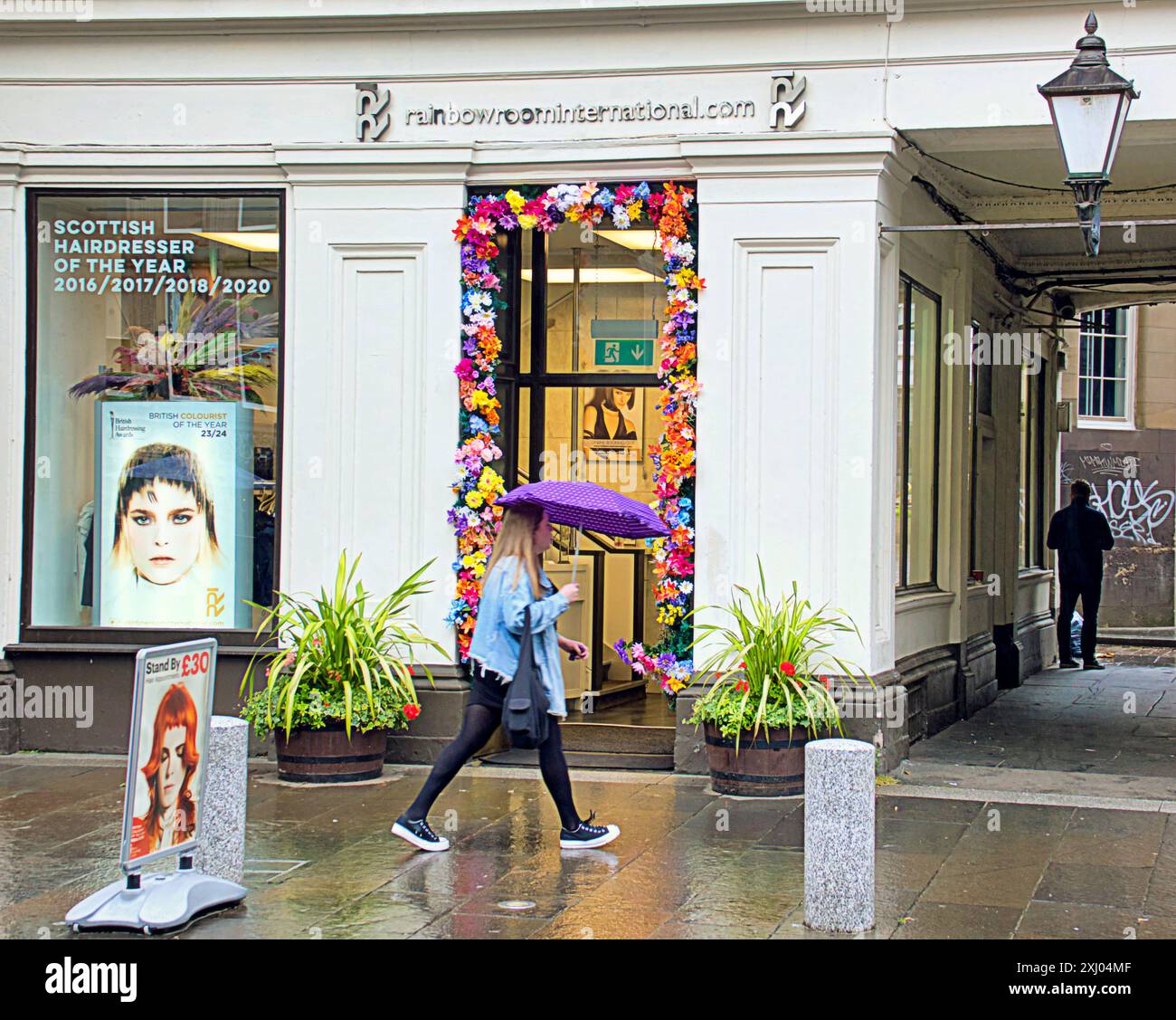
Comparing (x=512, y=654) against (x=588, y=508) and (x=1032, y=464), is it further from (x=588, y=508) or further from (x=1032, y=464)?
(x=1032, y=464)

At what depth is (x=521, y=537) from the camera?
26.2ft

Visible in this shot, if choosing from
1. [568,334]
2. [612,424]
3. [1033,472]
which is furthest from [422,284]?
[1033,472]

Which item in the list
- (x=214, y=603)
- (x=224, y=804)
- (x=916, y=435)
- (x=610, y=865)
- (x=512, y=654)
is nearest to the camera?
(x=224, y=804)

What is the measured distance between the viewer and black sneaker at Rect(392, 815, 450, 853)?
26.1 feet

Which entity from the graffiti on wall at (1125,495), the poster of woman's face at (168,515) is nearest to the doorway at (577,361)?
the poster of woman's face at (168,515)

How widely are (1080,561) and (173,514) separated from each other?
11.4 metres

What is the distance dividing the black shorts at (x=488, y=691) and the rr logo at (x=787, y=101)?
427cm

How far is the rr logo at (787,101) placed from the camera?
10.0 metres

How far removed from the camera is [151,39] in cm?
1082

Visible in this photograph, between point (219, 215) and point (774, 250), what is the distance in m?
3.91

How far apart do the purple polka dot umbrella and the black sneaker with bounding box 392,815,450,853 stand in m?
1.69

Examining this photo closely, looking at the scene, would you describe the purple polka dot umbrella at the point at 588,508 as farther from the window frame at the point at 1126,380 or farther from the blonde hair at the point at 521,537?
the window frame at the point at 1126,380

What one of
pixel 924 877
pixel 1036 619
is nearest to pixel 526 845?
pixel 924 877

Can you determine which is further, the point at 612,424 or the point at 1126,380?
the point at 1126,380
